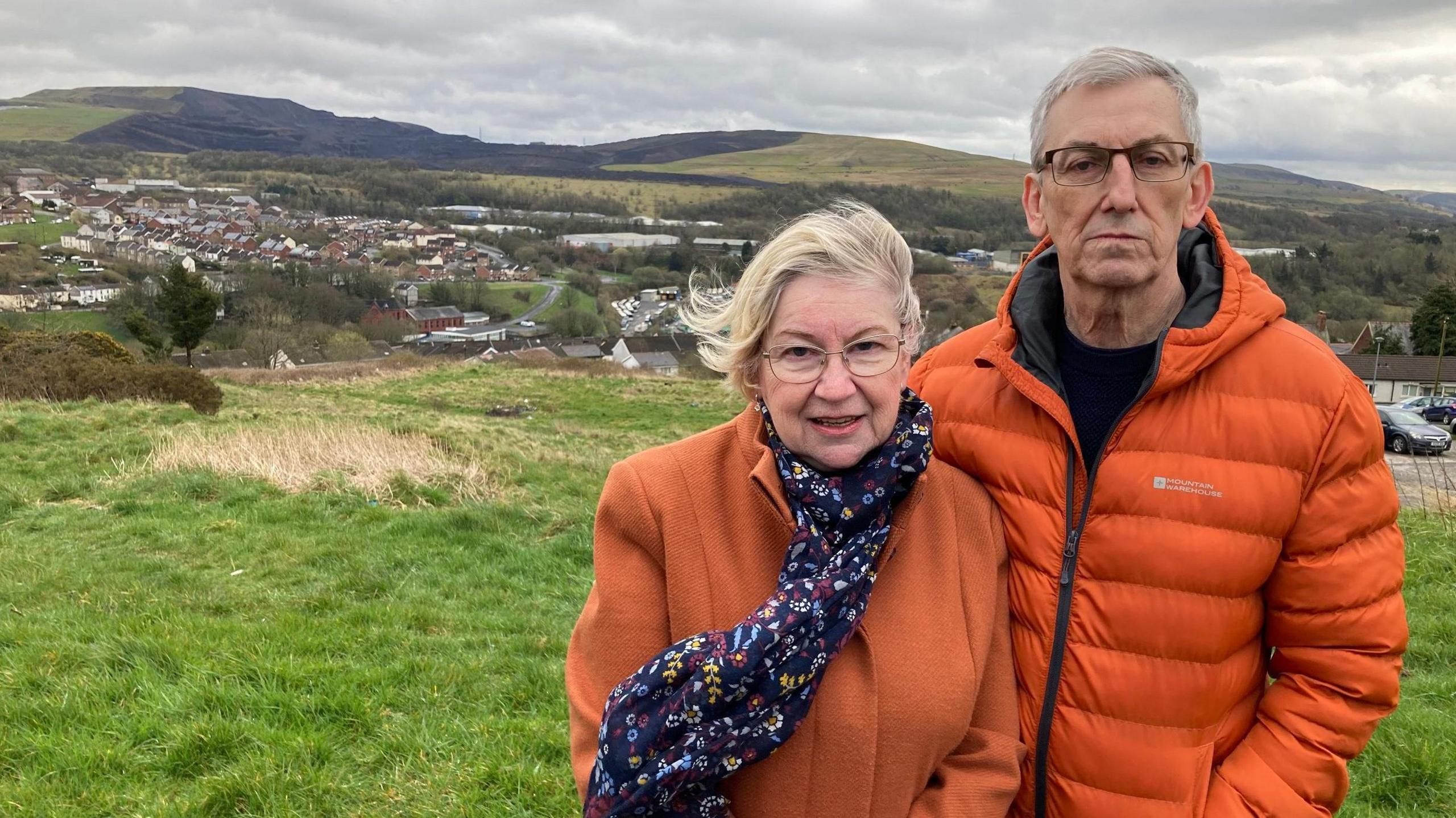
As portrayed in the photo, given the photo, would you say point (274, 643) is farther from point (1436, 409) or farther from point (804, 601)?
point (1436, 409)

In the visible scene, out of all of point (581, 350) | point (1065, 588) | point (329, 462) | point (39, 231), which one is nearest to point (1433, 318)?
point (581, 350)

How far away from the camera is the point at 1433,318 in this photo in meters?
43.9

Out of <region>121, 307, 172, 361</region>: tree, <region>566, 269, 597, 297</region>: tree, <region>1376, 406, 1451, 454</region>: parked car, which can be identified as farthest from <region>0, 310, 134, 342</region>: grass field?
<region>1376, 406, 1451, 454</region>: parked car

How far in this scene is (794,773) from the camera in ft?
6.15

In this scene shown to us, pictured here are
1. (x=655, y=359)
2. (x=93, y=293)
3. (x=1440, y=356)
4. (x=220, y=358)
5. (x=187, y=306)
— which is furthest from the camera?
(x=93, y=293)

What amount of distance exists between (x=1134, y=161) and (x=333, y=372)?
3768 cm

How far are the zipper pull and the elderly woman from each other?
0.15m

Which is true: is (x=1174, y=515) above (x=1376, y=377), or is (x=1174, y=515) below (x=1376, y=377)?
above

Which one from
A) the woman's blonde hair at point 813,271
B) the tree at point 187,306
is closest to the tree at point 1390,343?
the woman's blonde hair at point 813,271

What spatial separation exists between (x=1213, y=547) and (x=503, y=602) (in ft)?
16.6

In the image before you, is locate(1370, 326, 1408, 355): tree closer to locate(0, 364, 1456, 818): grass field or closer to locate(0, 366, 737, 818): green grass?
locate(0, 364, 1456, 818): grass field

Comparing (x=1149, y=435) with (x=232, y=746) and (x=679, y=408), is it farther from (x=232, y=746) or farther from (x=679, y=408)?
(x=679, y=408)

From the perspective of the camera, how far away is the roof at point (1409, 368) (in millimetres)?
43438

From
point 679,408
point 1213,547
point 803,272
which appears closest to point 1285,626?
point 1213,547
